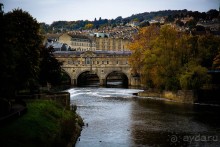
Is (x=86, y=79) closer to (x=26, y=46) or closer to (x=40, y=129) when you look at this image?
(x=26, y=46)

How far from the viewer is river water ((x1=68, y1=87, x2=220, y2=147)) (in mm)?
32031

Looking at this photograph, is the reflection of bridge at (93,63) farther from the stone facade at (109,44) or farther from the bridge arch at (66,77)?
the stone facade at (109,44)

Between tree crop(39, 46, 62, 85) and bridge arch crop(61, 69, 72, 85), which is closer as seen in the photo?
tree crop(39, 46, 62, 85)

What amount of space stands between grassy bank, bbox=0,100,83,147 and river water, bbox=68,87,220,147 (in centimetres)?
199

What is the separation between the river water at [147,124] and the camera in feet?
105

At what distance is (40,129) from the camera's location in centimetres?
2673

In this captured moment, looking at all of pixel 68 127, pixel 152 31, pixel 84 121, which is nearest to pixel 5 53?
pixel 68 127

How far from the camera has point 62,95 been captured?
42812 millimetres

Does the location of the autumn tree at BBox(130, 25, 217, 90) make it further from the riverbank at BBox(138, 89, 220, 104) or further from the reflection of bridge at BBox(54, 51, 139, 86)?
the reflection of bridge at BBox(54, 51, 139, 86)

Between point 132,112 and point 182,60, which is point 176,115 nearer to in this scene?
point 132,112

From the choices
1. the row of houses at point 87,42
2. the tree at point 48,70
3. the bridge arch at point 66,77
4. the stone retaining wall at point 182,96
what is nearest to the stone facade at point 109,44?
the row of houses at point 87,42

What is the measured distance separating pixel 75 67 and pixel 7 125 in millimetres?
73383

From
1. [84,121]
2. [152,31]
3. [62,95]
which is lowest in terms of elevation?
[84,121]

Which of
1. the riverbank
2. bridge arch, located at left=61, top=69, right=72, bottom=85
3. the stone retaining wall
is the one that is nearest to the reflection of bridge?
bridge arch, located at left=61, top=69, right=72, bottom=85
